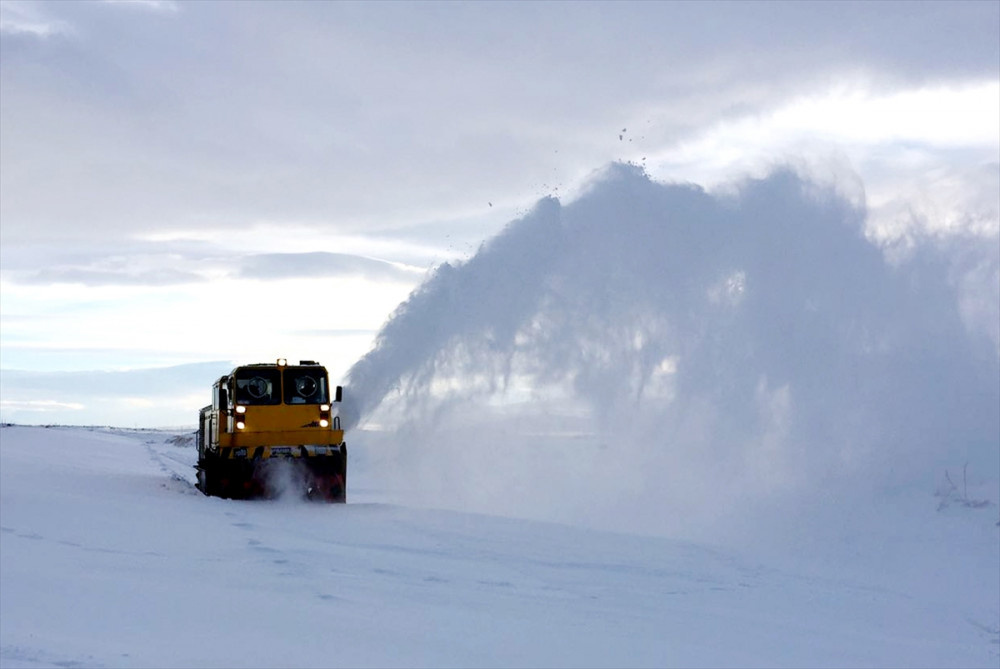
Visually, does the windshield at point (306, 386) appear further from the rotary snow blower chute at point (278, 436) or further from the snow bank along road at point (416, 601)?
the snow bank along road at point (416, 601)

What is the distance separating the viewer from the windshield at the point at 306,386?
65.3 ft

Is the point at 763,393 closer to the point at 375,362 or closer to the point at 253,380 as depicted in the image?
the point at 375,362

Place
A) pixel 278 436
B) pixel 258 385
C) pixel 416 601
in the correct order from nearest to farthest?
pixel 416 601 → pixel 278 436 → pixel 258 385

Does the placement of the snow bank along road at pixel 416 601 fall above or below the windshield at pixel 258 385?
below

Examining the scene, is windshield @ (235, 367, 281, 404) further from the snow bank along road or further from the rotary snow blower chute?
the snow bank along road

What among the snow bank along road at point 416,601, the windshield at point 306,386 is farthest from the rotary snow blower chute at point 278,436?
the snow bank along road at point 416,601

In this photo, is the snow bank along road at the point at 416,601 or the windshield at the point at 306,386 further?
the windshield at the point at 306,386

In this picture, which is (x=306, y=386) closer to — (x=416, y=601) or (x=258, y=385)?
(x=258, y=385)

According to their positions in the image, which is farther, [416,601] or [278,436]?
[278,436]

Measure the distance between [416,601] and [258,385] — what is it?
11.4 m

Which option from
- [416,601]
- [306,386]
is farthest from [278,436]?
[416,601]

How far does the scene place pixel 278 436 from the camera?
19.4 m

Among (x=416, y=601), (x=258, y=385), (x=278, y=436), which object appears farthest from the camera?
(x=258, y=385)

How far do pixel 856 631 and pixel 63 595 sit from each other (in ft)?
23.4
